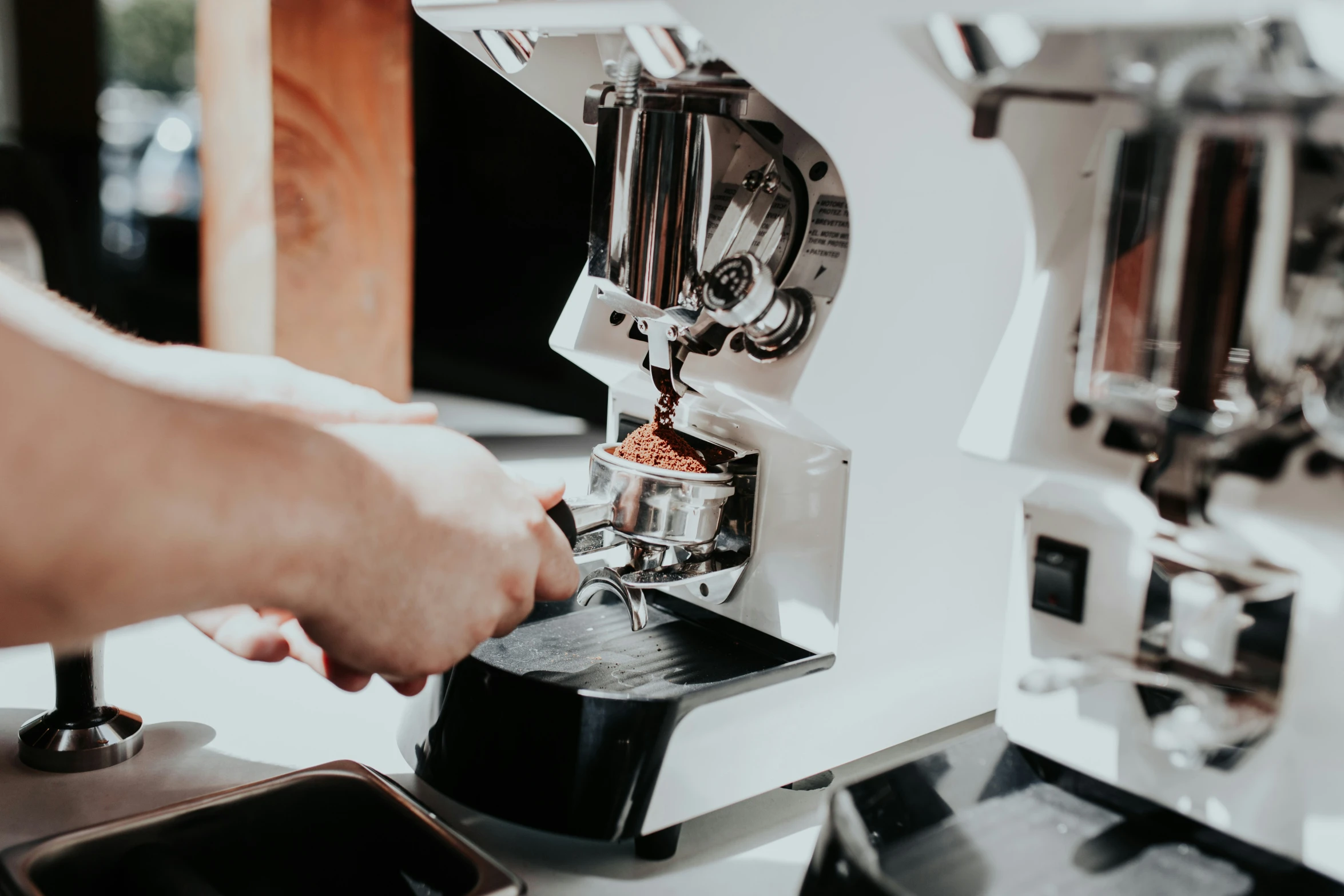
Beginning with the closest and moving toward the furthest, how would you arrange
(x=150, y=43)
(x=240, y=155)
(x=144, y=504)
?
(x=144, y=504) < (x=240, y=155) < (x=150, y=43)

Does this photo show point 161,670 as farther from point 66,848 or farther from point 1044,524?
point 1044,524

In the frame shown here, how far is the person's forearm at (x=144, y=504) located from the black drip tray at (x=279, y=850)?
0.18 meters

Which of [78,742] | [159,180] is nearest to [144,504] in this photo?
[78,742]

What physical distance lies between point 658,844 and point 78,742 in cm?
37

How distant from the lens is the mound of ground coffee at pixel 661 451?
696 millimetres

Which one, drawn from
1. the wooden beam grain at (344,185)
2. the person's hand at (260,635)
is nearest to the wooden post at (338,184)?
the wooden beam grain at (344,185)

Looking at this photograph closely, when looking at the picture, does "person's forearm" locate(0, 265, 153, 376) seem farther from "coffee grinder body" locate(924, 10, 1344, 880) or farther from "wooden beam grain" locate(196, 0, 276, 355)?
"wooden beam grain" locate(196, 0, 276, 355)

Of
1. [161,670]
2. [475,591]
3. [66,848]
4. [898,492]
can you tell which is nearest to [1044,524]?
[898,492]

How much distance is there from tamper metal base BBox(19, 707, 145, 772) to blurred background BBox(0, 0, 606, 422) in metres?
1.23

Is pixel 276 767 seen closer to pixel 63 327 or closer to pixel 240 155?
pixel 63 327

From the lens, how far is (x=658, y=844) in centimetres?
62

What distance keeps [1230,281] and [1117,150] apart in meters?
0.07

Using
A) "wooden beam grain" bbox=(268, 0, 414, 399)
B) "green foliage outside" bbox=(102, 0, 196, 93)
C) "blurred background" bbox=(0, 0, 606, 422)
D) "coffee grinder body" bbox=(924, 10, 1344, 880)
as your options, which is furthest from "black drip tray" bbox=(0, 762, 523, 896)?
"green foliage outside" bbox=(102, 0, 196, 93)

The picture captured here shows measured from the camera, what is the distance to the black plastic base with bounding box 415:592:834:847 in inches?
23.3
